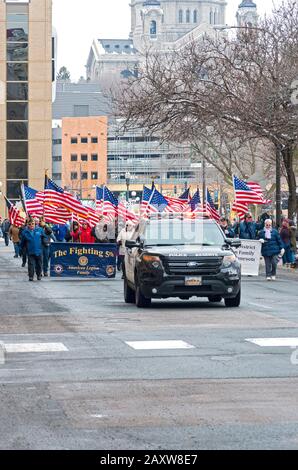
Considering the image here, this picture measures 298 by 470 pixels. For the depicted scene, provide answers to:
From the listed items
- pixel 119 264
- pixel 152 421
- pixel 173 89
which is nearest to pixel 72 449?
pixel 152 421

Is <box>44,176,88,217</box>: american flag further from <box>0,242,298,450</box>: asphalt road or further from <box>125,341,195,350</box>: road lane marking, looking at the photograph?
<box>125,341,195,350</box>: road lane marking

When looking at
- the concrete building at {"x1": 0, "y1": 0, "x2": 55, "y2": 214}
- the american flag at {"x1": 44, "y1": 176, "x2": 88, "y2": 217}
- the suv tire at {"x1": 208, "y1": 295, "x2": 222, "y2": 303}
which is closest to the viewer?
the suv tire at {"x1": 208, "y1": 295, "x2": 222, "y2": 303}

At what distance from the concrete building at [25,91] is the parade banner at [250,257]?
58772 mm

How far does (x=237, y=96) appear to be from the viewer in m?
43.7

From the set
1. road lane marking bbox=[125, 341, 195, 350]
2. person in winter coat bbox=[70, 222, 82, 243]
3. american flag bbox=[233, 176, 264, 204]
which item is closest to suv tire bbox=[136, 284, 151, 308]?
road lane marking bbox=[125, 341, 195, 350]

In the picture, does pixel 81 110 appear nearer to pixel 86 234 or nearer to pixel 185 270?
pixel 86 234

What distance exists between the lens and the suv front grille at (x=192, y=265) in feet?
74.7

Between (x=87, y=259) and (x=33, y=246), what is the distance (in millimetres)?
2610

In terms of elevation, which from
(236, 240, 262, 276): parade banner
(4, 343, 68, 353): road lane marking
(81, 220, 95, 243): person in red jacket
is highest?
(81, 220, 95, 243): person in red jacket

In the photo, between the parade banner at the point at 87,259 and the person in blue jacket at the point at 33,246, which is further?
the parade banner at the point at 87,259

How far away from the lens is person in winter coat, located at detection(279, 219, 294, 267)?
39812 mm

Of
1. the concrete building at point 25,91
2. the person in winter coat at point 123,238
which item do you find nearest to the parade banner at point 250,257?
the person in winter coat at point 123,238

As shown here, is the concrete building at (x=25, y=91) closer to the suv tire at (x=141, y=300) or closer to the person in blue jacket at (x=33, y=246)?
the person in blue jacket at (x=33, y=246)

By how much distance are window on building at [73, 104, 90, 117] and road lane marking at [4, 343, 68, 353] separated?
166642mm
